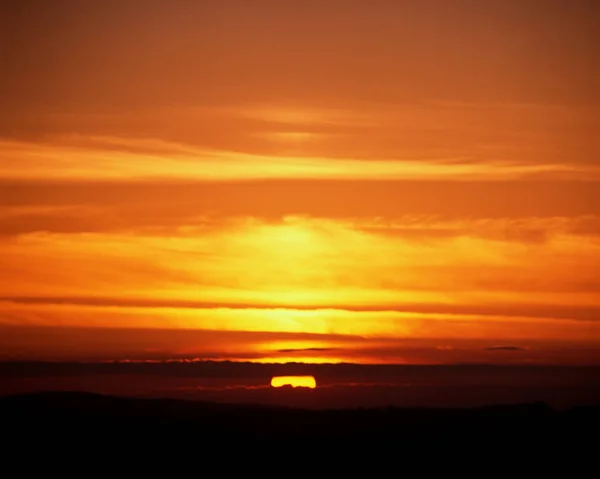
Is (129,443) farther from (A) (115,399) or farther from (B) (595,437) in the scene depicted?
(B) (595,437)

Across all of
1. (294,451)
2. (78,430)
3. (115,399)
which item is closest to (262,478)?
(294,451)

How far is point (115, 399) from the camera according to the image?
83438 millimetres

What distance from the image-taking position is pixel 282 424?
79.5 m

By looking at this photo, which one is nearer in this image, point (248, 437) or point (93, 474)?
point (93, 474)

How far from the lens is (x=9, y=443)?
2798 inches

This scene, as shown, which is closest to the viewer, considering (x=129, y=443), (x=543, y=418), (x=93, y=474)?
(x=93, y=474)

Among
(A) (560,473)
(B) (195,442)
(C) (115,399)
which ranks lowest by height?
(A) (560,473)

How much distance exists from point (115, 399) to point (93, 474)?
1610 cm

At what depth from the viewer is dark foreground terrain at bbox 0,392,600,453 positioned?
75.1 meters

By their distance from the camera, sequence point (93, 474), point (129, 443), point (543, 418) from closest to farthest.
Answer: point (93, 474) < point (129, 443) < point (543, 418)

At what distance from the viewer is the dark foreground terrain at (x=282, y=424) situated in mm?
75125

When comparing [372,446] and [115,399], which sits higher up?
[115,399]

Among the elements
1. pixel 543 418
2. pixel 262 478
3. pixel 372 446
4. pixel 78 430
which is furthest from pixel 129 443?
pixel 543 418

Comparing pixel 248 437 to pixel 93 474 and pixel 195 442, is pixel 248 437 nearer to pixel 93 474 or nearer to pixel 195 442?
pixel 195 442
